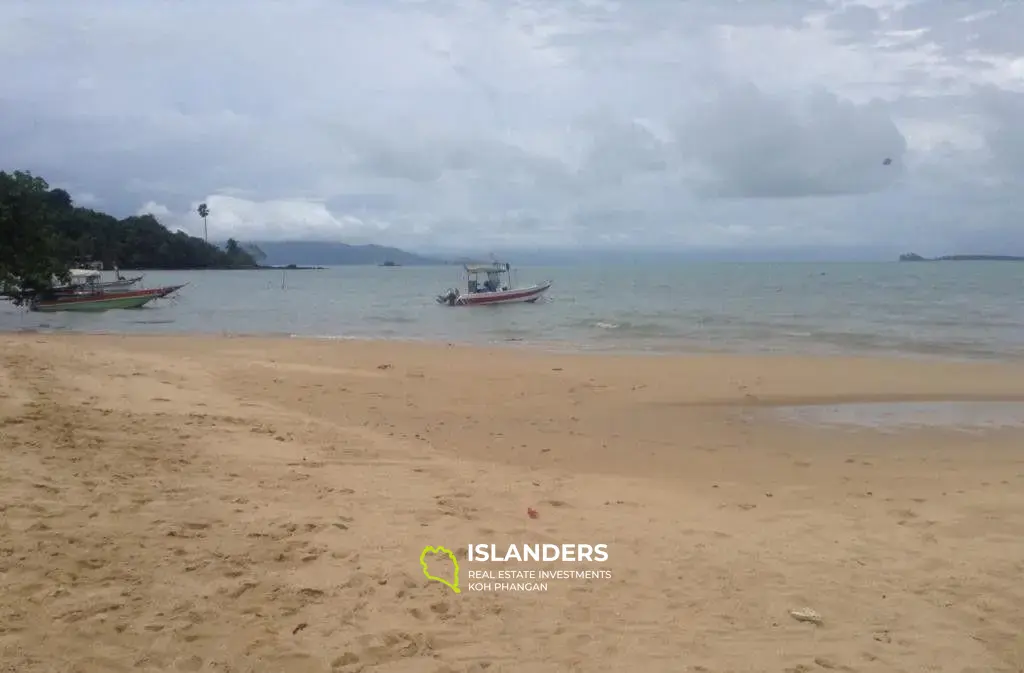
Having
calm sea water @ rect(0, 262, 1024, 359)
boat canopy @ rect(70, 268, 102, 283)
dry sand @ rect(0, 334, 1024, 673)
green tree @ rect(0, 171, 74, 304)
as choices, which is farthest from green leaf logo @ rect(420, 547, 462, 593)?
boat canopy @ rect(70, 268, 102, 283)

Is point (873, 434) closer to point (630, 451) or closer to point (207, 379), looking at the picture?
point (630, 451)

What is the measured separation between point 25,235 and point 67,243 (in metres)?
6.19

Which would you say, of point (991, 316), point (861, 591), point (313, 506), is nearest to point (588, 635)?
point (861, 591)

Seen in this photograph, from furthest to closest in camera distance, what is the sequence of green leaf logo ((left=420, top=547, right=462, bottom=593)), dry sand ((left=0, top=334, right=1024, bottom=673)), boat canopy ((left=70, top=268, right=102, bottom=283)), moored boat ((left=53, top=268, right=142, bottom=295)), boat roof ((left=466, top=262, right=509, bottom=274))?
boat roof ((left=466, top=262, right=509, bottom=274)), boat canopy ((left=70, top=268, right=102, bottom=283)), moored boat ((left=53, top=268, right=142, bottom=295)), green leaf logo ((left=420, top=547, right=462, bottom=593)), dry sand ((left=0, top=334, right=1024, bottom=673))

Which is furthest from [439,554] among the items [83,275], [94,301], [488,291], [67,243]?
[83,275]

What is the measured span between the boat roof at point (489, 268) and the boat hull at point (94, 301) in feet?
59.0

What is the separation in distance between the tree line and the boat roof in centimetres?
2061

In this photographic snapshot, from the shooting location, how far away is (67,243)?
31.9m

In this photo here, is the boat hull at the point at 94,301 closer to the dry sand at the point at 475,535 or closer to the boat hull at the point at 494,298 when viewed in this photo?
the boat hull at the point at 494,298

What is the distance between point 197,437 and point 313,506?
265 centimetres

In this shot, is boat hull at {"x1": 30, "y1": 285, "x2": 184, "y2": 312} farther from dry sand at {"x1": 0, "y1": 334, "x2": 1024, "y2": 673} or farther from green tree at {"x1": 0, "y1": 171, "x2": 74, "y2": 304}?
dry sand at {"x1": 0, "y1": 334, "x2": 1024, "y2": 673}

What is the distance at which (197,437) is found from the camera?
800 cm

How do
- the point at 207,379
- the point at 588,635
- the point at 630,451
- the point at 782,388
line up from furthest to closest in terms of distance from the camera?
the point at 782,388 → the point at 207,379 → the point at 630,451 → the point at 588,635

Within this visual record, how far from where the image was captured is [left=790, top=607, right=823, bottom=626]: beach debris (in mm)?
4398
